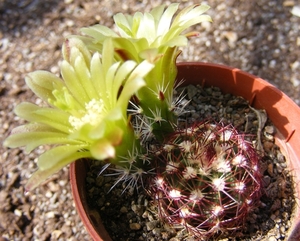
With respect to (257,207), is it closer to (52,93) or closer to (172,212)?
(172,212)

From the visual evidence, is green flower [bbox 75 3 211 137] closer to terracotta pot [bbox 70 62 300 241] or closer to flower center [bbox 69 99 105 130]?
flower center [bbox 69 99 105 130]

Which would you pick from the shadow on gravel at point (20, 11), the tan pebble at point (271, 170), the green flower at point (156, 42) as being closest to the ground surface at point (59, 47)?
the shadow on gravel at point (20, 11)

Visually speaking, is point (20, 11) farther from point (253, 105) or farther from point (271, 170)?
point (271, 170)

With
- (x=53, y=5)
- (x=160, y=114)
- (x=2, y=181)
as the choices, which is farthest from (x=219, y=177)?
(x=53, y=5)

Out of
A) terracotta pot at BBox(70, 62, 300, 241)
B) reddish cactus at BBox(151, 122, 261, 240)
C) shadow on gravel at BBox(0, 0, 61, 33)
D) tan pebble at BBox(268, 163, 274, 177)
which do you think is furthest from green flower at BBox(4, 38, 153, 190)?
shadow on gravel at BBox(0, 0, 61, 33)

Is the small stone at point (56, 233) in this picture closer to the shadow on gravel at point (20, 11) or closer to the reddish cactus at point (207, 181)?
the reddish cactus at point (207, 181)
